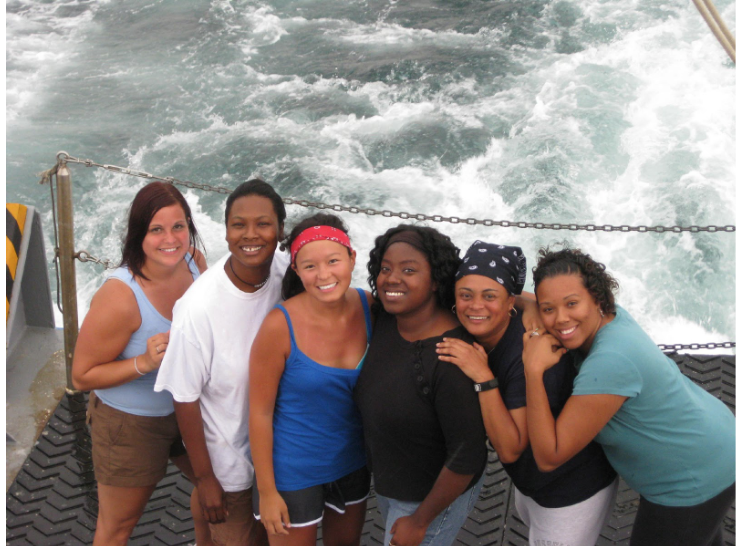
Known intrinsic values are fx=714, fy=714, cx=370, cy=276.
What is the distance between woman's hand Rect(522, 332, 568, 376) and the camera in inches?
62.7

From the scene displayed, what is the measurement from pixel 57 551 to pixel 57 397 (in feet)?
3.73

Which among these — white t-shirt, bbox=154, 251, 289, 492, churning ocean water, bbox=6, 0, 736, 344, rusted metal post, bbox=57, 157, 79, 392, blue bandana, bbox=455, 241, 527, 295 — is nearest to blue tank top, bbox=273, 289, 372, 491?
white t-shirt, bbox=154, 251, 289, 492

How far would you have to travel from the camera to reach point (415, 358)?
167cm

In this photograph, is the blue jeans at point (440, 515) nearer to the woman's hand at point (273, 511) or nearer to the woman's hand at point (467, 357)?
the woman's hand at point (273, 511)

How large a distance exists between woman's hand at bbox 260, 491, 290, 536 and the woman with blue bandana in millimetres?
574

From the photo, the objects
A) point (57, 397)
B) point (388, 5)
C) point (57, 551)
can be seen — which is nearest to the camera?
point (57, 551)

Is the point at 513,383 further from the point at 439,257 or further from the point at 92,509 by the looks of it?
the point at 92,509

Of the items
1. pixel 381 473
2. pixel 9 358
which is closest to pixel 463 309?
pixel 381 473

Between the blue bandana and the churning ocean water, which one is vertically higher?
the churning ocean water

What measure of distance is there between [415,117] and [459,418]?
6.97 m

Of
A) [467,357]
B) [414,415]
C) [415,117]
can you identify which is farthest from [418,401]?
[415,117]

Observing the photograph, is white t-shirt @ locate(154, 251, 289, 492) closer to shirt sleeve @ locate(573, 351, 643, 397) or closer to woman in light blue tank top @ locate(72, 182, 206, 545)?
woman in light blue tank top @ locate(72, 182, 206, 545)

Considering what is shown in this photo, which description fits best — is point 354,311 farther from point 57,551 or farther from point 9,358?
point 9,358

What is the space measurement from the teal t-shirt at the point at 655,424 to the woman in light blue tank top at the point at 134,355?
108 centimetres
